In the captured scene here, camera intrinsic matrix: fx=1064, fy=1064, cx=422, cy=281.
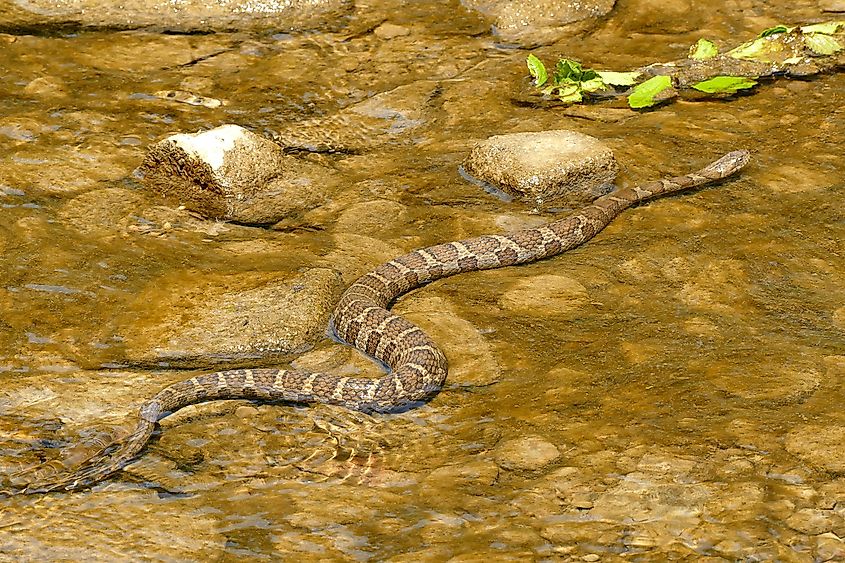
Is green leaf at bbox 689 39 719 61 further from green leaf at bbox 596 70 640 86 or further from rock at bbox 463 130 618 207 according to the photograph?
rock at bbox 463 130 618 207

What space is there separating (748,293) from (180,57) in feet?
24.9

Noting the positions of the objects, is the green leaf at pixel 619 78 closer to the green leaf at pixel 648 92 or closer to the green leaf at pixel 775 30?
the green leaf at pixel 648 92

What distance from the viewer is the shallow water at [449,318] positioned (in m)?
6.07

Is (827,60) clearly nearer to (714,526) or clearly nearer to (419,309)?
(419,309)

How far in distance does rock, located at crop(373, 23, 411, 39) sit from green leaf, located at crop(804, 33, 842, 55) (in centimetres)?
487

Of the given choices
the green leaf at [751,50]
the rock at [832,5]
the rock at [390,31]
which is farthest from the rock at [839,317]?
the rock at [390,31]

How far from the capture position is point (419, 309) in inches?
345

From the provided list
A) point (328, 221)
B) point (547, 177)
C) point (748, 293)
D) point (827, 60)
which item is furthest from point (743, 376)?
point (827, 60)

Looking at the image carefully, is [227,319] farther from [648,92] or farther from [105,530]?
[648,92]

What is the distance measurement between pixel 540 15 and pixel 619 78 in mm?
2142

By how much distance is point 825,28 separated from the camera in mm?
12836

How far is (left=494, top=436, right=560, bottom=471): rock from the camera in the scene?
261 inches

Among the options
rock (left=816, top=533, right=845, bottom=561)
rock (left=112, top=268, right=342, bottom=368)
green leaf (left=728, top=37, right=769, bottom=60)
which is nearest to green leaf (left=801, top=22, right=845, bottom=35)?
green leaf (left=728, top=37, right=769, bottom=60)

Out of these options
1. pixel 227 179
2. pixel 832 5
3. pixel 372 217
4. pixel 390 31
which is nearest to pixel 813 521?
pixel 372 217
